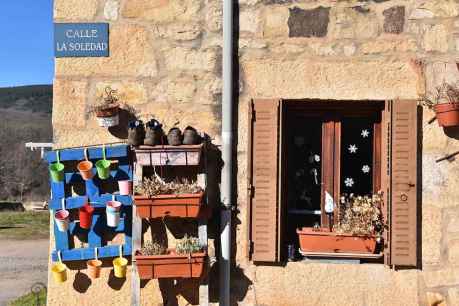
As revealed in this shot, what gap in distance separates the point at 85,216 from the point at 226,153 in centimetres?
102

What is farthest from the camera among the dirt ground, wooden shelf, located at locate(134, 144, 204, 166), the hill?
the hill

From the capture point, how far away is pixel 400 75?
3.94 m

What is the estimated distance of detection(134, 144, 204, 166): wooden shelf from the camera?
3785 millimetres

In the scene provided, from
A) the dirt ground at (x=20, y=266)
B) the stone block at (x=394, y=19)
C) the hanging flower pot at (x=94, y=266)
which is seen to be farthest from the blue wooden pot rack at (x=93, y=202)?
the dirt ground at (x=20, y=266)

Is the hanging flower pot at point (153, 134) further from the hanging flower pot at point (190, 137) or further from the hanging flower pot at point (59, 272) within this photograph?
the hanging flower pot at point (59, 272)

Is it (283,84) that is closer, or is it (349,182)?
(283,84)

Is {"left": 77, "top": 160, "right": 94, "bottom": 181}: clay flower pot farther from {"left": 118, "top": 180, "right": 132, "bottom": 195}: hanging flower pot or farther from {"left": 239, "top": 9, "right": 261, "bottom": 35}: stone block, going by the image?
{"left": 239, "top": 9, "right": 261, "bottom": 35}: stone block

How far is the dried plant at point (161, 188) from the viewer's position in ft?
12.3

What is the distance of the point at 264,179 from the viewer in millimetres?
3939

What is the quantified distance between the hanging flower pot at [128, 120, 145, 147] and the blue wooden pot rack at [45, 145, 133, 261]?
129 millimetres

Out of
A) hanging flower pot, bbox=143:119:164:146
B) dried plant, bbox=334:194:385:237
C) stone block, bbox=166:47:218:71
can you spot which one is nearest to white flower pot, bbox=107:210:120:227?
hanging flower pot, bbox=143:119:164:146

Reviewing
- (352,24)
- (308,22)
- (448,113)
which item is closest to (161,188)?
(308,22)

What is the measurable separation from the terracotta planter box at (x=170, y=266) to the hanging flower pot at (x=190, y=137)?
0.73 meters

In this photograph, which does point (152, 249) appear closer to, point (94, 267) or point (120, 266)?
point (120, 266)
